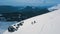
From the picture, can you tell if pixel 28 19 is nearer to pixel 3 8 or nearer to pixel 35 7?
pixel 35 7

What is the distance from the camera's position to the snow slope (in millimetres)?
1240

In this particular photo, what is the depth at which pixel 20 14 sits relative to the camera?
1.67 meters

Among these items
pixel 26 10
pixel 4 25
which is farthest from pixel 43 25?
pixel 4 25

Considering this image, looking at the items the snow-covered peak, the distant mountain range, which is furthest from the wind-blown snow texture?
the snow-covered peak

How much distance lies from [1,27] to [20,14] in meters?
0.30

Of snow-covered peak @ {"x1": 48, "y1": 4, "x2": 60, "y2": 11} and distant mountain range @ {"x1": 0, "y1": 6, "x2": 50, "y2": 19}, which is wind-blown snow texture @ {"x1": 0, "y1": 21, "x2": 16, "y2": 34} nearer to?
distant mountain range @ {"x1": 0, "y1": 6, "x2": 50, "y2": 19}

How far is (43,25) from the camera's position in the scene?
1.38 metres

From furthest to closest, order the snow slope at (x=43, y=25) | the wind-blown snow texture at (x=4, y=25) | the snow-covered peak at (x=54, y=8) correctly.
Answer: the snow-covered peak at (x=54, y=8)
the wind-blown snow texture at (x=4, y=25)
the snow slope at (x=43, y=25)

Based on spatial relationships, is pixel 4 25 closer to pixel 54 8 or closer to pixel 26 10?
pixel 26 10

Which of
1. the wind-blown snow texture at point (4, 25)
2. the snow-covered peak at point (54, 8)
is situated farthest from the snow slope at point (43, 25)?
the wind-blown snow texture at point (4, 25)

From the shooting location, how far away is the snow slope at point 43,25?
1.24 meters

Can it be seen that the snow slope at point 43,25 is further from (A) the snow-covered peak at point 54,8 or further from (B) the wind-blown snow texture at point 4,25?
(B) the wind-blown snow texture at point 4,25

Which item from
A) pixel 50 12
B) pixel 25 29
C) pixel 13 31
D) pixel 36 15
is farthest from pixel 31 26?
pixel 50 12

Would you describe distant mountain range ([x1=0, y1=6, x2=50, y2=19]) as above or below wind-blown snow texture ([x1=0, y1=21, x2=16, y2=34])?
above
